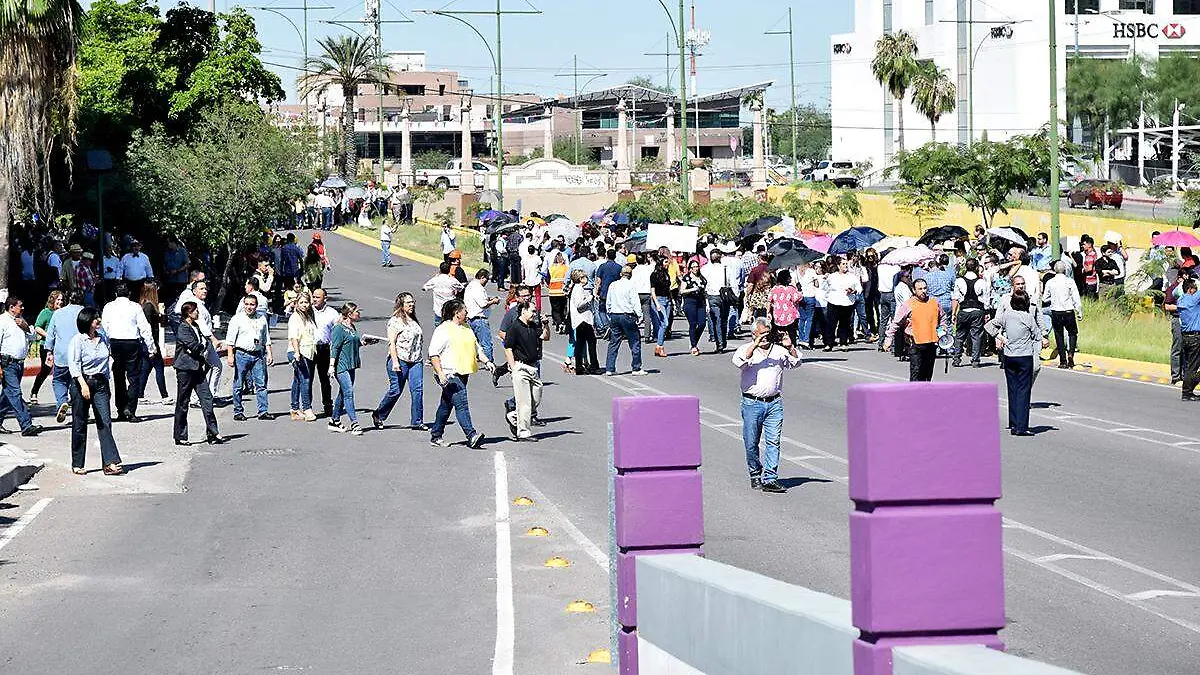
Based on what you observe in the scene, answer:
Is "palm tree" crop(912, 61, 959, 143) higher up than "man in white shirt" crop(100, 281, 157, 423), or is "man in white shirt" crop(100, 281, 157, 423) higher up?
"palm tree" crop(912, 61, 959, 143)

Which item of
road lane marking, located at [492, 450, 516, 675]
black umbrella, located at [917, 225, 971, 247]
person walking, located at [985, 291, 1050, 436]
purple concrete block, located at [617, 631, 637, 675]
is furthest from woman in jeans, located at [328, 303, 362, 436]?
black umbrella, located at [917, 225, 971, 247]

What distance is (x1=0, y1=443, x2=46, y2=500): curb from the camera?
53.1 feet

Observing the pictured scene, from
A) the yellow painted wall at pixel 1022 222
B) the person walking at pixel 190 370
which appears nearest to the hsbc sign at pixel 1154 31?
the yellow painted wall at pixel 1022 222

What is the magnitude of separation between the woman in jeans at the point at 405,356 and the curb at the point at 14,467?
413 centimetres

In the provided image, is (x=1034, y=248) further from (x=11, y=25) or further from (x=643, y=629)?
(x=643, y=629)

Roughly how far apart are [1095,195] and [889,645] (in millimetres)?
66885

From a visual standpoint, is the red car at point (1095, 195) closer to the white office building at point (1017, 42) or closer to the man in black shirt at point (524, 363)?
the white office building at point (1017, 42)

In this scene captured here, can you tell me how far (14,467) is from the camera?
16.8 m

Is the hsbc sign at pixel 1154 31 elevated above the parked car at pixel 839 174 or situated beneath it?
elevated above

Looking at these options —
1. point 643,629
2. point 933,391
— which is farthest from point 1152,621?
point 933,391

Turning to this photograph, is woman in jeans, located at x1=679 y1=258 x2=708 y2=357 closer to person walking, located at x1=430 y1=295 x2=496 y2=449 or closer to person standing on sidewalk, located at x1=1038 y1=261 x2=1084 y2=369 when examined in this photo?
person standing on sidewalk, located at x1=1038 y1=261 x2=1084 y2=369

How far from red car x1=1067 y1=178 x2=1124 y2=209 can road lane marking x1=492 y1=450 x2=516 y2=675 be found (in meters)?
56.2

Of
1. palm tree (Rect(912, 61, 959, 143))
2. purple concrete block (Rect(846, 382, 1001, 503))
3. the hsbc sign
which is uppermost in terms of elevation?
the hsbc sign

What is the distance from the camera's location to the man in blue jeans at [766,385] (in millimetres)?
15070
